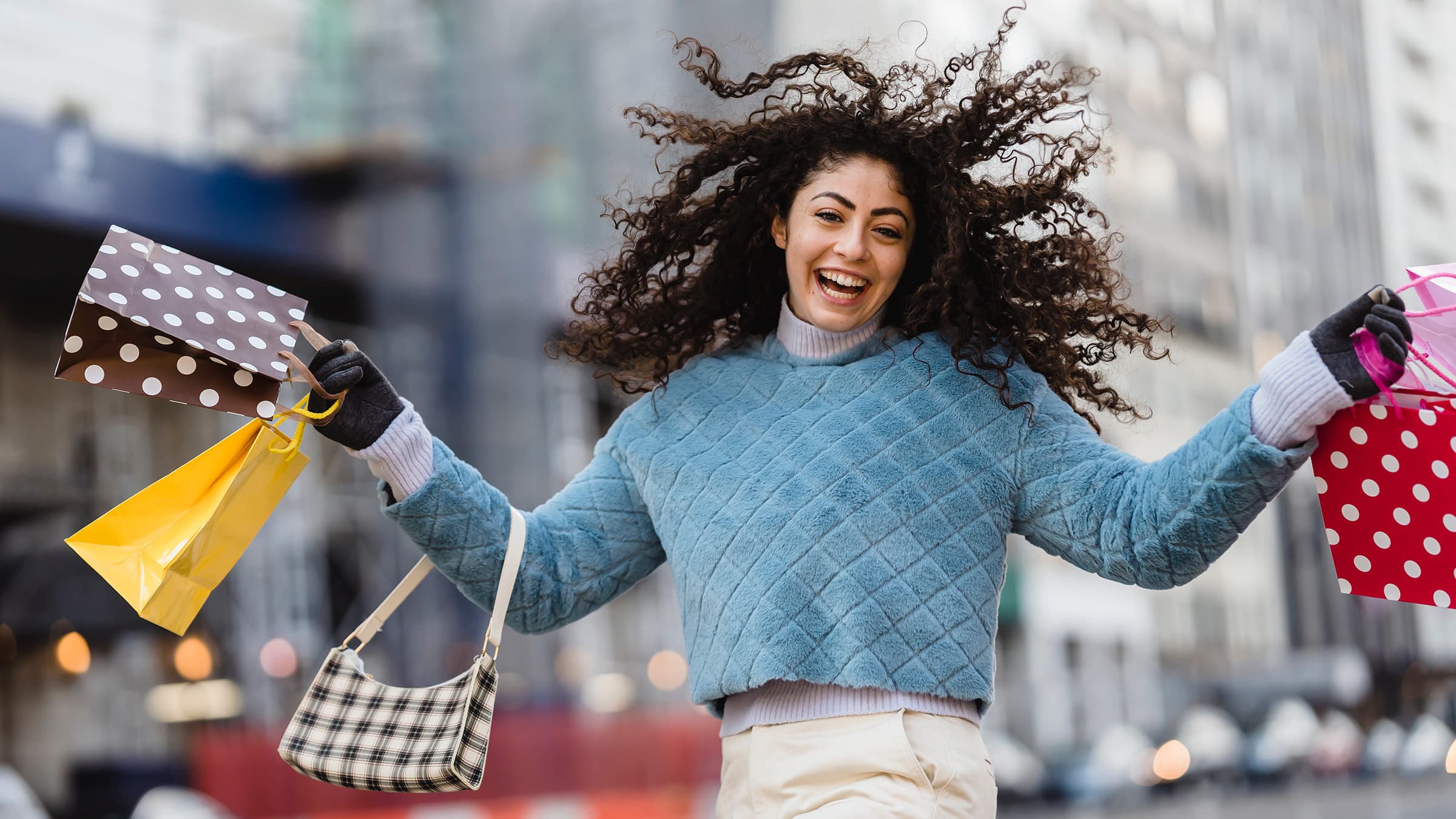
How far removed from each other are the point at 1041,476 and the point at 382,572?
14894 millimetres

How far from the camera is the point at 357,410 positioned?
2.93 m

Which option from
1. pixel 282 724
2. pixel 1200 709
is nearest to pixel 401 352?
pixel 282 724

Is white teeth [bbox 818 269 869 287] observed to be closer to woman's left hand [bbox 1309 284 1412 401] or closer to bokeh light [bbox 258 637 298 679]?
woman's left hand [bbox 1309 284 1412 401]

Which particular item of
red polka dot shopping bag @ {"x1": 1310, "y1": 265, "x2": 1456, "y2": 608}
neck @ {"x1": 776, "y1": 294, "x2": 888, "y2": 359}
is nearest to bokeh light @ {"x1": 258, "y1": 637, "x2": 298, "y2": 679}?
neck @ {"x1": 776, "y1": 294, "x2": 888, "y2": 359}

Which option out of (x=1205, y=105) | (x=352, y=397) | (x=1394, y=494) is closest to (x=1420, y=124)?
(x=1205, y=105)

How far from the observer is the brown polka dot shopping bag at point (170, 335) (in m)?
2.76

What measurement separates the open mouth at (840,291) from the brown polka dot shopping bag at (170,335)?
998mm

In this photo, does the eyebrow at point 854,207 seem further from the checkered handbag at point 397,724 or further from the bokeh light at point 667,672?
the bokeh light at point 667,672

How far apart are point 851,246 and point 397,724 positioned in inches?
48.4

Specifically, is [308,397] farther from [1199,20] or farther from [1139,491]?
[1199,20]

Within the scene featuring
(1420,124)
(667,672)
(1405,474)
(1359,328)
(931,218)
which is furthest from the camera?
(1420,124)

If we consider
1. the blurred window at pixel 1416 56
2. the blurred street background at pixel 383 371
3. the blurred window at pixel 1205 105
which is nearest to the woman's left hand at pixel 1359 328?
the blurred street background at pixel 383 371

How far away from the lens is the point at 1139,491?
2732 mm

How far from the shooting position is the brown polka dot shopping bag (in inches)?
109
